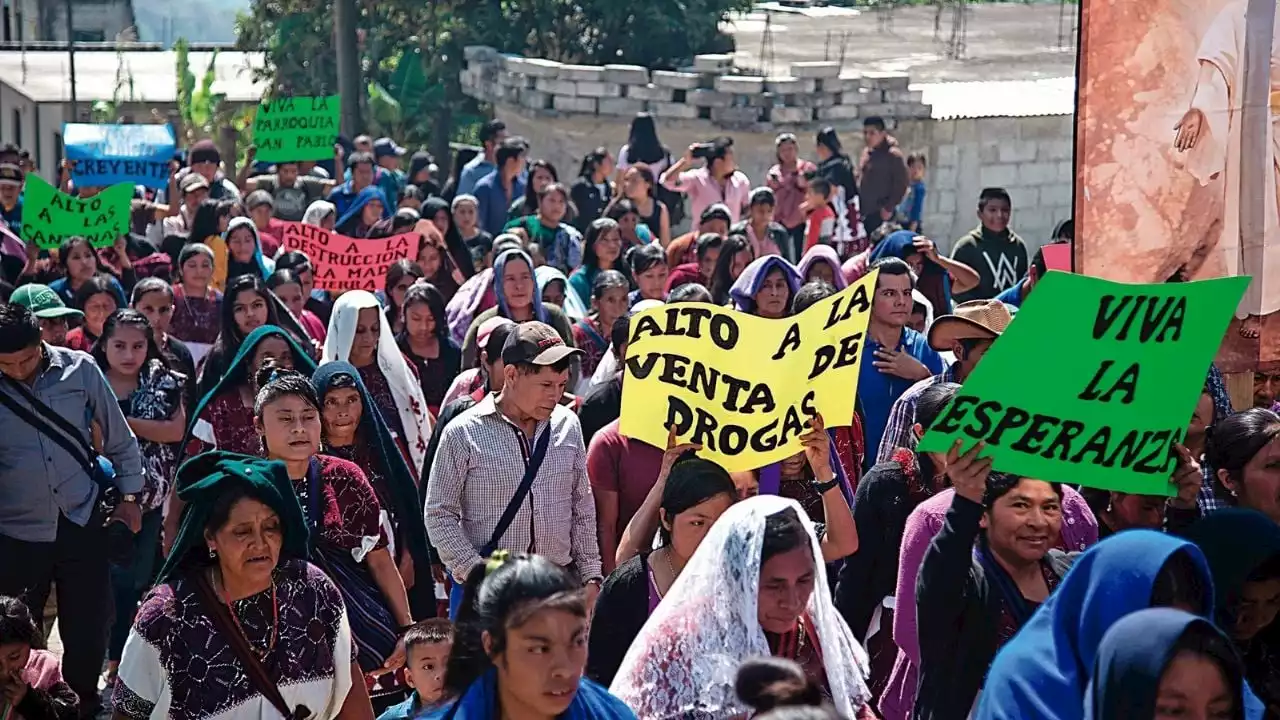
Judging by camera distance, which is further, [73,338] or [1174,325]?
[73,338]

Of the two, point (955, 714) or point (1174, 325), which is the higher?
point (1174, 325)

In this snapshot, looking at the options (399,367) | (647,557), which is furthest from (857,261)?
(647,557)

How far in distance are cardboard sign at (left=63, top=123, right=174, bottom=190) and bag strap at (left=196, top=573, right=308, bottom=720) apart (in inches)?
455

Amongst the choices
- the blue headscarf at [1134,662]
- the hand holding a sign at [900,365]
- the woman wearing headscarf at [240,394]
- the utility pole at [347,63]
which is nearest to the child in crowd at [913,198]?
the utility pole at [347,63]

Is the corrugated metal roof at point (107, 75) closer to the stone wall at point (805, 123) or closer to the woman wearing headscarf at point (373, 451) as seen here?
the stone wall at point (805, 123)

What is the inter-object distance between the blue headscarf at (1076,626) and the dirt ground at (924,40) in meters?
20.1

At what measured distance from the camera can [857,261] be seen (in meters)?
11.5

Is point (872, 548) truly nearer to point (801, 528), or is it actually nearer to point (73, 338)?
point (801, 528)

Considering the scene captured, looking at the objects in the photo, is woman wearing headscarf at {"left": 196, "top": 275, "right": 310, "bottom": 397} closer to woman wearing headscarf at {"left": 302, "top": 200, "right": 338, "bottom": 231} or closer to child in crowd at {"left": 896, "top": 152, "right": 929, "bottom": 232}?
woman wearing headscarf at {"left": 302, "top": 200, "right": 338, "bottom": 231}

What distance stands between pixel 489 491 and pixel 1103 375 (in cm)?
233

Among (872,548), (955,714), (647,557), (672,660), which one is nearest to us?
(672,660)

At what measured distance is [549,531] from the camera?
6.94 m

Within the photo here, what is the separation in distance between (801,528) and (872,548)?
4.87 feet

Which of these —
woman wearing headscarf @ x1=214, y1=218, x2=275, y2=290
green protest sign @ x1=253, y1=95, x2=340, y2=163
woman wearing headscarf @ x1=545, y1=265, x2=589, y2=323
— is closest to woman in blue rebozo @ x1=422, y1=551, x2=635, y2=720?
woman wearing headscarf @ x1=545, y1=265, x2=589, y2=323
